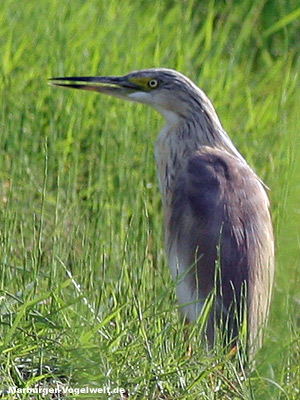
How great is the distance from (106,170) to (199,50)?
1.42m

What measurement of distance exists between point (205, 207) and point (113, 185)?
42.4 inches

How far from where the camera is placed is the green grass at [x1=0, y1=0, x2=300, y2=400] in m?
2.55

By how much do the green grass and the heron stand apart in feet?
0.39

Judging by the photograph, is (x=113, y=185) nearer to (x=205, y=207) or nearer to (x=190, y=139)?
(x=190, y=139)

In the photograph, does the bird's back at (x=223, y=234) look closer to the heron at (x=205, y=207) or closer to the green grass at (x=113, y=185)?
the heron at (x=205, y=207)

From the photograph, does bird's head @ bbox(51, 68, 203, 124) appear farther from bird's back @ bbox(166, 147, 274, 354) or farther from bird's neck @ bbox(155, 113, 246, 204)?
bird's back @ bbox(166, 147, 274, 354)

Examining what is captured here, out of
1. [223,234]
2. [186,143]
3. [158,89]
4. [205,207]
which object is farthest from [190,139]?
[223,234]

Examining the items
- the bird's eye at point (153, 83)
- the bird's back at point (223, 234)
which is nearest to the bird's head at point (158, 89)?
the bird's eye at point (153, 83)

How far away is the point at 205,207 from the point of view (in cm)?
349

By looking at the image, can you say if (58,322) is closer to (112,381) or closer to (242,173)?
(112,381)

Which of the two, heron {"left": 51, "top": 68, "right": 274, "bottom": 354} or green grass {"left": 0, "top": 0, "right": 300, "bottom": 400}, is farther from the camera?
heron {"left": 51, "top": 68, "right": 274, "bottom": 354}

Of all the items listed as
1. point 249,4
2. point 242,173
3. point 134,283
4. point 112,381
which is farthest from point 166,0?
point 112,381

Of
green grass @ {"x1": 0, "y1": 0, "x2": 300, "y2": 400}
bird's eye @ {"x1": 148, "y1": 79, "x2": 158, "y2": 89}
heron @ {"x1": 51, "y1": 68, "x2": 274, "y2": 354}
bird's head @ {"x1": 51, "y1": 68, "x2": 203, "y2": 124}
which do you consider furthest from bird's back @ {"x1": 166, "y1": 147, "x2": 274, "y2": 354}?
bird's eye @ {"x1": 148, "y1": 79, "x2": 158, "y2": 89}

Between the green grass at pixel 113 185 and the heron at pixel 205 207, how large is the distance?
119 mm
